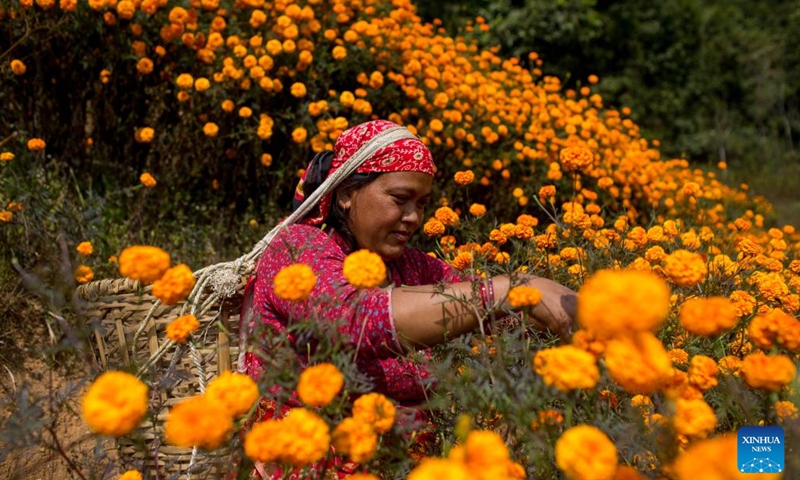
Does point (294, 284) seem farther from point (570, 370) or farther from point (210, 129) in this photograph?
point (210, 129)

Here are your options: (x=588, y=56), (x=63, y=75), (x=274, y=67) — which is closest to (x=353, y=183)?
(x=274, y=67)

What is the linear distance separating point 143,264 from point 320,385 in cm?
43

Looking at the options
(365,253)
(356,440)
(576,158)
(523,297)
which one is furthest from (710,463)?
(576,158)

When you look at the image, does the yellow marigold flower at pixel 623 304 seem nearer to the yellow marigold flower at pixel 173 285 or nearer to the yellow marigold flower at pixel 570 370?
the yellow marigold flower at pixel 570 370

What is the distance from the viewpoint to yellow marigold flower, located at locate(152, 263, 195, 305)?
1238 millimetres

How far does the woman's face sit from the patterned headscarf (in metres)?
0.03

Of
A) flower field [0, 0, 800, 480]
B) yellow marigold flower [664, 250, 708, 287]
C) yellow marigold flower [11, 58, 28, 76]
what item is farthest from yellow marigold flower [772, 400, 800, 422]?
yellow marigold flower [11, 58, 28, 76]

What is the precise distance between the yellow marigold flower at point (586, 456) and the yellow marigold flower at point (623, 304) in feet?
0.49

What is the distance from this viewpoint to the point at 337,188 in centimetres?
210

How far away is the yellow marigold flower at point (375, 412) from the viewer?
111cm

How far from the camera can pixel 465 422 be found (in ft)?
3.16

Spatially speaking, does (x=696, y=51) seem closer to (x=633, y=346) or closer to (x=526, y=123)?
(x=526, y=123)

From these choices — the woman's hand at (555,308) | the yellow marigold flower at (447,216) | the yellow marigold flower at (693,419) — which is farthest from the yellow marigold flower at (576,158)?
the yellow marigold flower at (693,419)

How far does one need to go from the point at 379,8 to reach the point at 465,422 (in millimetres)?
4055
